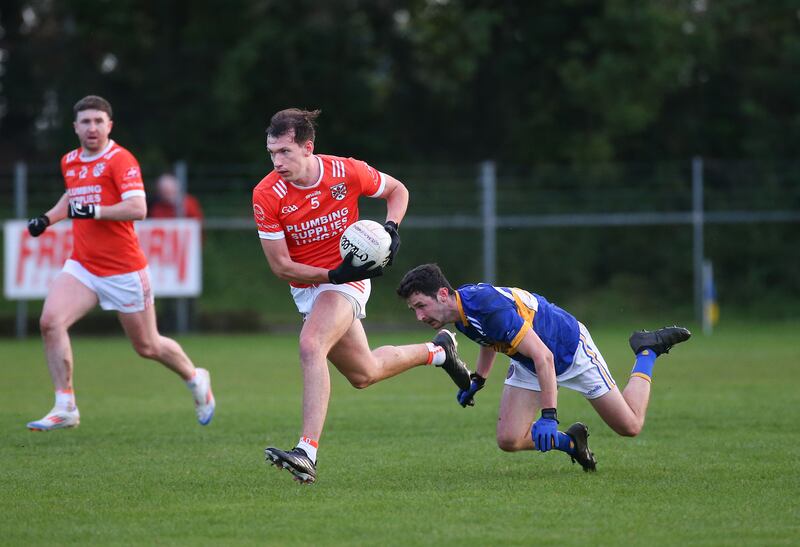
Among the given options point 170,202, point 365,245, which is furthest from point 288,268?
point 170,202

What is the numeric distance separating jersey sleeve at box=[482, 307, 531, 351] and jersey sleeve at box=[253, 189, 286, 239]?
1.34 m

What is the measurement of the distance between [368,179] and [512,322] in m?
1.41

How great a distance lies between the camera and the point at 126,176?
9273 millimetres

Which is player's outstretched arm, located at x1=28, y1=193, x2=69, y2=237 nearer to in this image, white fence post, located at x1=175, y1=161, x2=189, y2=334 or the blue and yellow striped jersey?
the blue and yellow striped jersey

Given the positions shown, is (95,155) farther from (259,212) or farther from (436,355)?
(436,355)

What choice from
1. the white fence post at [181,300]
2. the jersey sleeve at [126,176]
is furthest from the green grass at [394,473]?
the white fence post at [181,300]

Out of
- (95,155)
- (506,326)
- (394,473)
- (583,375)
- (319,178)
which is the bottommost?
(394,473)

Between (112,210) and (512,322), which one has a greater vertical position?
(112,210)

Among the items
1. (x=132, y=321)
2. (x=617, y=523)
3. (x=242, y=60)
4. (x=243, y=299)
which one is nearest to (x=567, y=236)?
(x=243, y=299)

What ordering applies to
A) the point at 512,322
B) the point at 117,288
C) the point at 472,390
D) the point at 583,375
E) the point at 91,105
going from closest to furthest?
the point at 512,322
the point at 583,375
the point at 472,390
the point at 91,105
the point at 117,288

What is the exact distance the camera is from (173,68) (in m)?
30.2

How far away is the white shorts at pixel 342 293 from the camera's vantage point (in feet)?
24.3

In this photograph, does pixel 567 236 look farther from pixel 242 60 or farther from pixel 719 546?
pixel 719 546

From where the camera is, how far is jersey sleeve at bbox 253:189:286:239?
7.25 m
